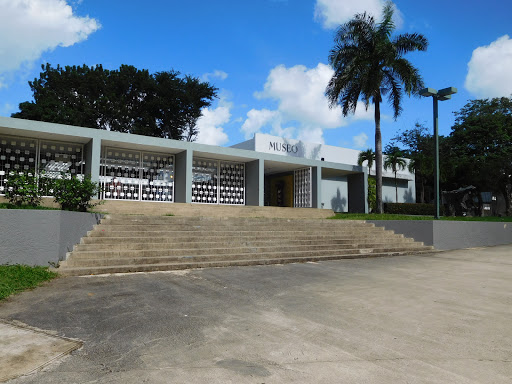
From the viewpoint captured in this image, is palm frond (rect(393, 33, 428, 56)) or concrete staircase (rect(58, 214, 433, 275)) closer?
concrete staircase (rect(58, 214, 433, 275))

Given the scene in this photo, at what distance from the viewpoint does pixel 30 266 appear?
21.3ft

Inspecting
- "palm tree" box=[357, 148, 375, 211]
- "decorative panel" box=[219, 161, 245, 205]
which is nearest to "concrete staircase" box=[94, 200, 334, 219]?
"decorative panel" box=[219, 161, 245, 205]

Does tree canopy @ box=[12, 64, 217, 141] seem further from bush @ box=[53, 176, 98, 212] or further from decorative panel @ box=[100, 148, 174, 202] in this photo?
bush @ box=[53, 176, 98, 212]

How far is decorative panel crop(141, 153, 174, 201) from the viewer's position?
1603 centimetres

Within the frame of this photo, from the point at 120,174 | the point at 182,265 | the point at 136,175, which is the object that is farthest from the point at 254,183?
the point at 182,265

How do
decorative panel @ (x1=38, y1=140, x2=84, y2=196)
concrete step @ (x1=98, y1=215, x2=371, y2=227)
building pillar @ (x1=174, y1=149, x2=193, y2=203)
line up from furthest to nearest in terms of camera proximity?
building pillar @ (x1=174, y1=149, x2=193, y2=203), decorative panel @ (x1=38, y1=140, x2=84, y2=196), concrete step @ (x1=98, y1=215, x2=371, y2=227)

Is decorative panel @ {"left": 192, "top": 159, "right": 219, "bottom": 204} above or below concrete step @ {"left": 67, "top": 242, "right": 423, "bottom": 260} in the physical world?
above

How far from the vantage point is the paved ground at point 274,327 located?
2.79 meters

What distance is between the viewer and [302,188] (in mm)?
19953

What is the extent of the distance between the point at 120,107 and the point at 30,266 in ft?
77.9

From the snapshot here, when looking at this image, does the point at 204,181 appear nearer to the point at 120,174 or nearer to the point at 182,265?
the point at 120,174

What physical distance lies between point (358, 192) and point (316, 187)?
4082 mm

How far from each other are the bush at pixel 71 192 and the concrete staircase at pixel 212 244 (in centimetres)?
75

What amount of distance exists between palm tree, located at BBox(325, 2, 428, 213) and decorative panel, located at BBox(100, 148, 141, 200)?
37.9 ft
